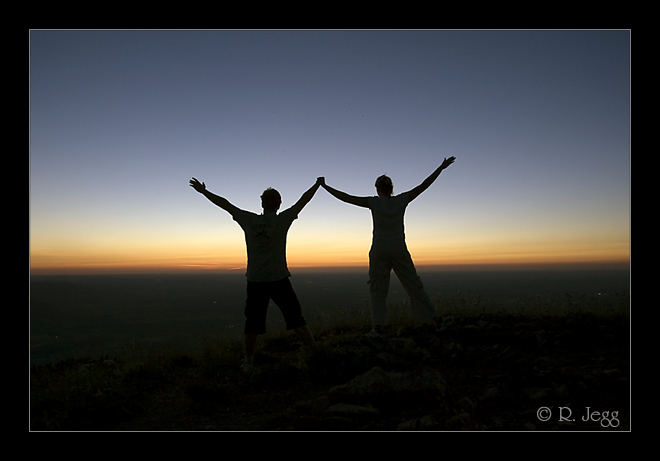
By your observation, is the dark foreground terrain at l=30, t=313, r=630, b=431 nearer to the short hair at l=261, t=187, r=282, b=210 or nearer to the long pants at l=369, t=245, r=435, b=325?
the long pants at l=369, t=245, r=435, b=325

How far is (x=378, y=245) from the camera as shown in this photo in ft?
22.7

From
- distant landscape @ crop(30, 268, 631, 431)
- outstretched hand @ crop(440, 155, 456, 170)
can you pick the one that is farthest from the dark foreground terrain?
outstretched hand @ crop(440, 155, 456, 170)

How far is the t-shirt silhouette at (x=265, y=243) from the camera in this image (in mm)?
5797

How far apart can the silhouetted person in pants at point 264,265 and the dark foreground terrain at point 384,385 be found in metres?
0.63

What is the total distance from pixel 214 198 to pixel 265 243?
0.95m

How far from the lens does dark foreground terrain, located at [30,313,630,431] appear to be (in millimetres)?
4328

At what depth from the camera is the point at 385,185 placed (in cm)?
702

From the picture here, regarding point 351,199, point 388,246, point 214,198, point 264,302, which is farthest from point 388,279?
point 214,198

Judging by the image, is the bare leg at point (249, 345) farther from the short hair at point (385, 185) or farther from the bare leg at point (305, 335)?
the short hair at point (385, 185)

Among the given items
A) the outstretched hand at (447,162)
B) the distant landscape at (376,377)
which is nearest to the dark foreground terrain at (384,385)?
the distant landscape at (376,377)

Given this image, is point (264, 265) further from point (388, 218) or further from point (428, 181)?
point (428, 181)

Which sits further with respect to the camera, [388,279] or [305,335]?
[388,279]

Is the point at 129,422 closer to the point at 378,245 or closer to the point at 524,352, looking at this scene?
the point at 378,245
